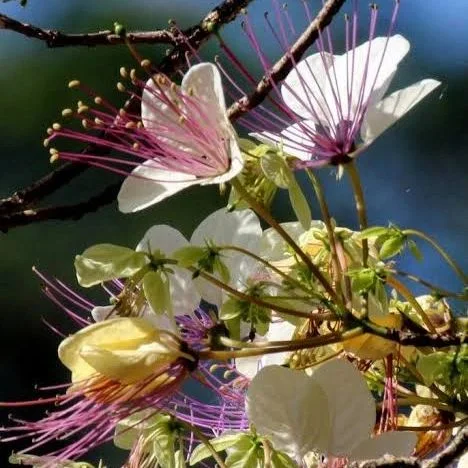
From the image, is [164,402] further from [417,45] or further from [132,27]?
[417,45]

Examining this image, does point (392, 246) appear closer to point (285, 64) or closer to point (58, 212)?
point (285, 64)

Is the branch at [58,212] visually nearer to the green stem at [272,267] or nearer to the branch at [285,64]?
the branch at [285,64]

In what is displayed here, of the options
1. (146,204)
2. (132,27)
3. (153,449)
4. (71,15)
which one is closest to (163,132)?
(146,204)

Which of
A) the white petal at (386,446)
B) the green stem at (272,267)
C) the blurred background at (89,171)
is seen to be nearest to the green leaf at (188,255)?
the green stem at (272,267)

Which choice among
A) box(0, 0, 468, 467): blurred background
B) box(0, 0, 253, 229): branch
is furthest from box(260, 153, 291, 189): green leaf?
box(0, 0, 468, 467): blurred background

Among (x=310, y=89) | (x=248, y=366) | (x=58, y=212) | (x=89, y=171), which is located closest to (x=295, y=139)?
(x=310, y=89)

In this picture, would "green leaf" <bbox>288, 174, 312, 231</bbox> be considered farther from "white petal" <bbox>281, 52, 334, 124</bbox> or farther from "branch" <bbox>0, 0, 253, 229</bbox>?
→ "branch" <bbox>0, 0, 253, 229</bbox>
